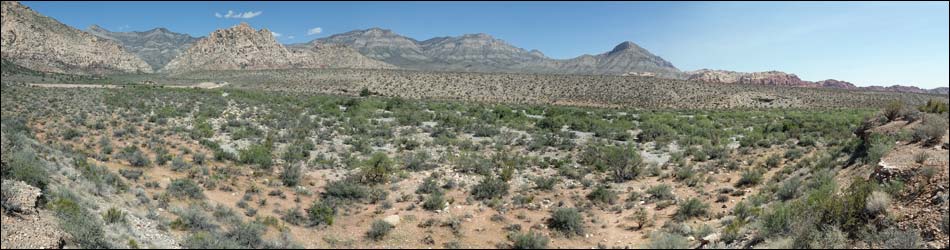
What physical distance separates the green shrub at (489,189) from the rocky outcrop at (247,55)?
114 m

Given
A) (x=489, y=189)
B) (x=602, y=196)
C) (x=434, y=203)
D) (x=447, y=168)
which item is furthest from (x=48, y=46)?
(x=602, y=196)

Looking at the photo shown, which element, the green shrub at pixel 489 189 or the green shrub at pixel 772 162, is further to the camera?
the green shrub at pixel 772 162

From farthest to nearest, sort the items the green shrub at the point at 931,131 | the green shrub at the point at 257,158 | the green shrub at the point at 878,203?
the green shrub at the point at 257,158, the green shrub at the point at 931,131, the green shrub at the point at 878,203

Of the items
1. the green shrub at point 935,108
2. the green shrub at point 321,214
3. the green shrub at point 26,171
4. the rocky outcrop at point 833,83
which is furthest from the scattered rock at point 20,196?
the rocky outcrop at point 833,83

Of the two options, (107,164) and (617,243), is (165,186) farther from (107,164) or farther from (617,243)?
(617,243)

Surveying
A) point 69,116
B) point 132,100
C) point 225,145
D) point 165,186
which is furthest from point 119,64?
point 165,186

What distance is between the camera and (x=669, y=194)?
40.2 ft

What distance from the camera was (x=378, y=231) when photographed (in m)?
9.54

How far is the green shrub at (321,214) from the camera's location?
10.3m

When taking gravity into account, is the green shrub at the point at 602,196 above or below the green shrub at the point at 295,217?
above

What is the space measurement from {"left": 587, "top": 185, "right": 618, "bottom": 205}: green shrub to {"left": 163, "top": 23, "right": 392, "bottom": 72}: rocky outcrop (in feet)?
381

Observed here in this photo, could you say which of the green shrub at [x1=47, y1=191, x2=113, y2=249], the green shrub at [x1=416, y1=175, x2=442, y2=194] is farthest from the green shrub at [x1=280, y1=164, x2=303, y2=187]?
the green shrub at [x1=47, y1=191, x2=113, y2=249]

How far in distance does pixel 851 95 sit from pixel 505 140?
58472 millimetres

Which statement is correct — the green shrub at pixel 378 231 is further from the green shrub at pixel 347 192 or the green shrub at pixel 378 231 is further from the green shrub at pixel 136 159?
the green shrub at pixel 136 159
